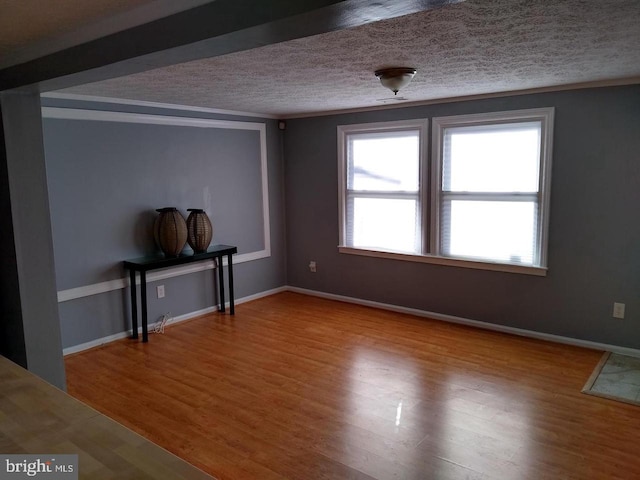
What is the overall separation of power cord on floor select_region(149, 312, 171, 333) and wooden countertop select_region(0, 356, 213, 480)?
7.36 feet

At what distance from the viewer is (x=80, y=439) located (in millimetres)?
1899

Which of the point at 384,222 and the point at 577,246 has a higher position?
the point at 384,222

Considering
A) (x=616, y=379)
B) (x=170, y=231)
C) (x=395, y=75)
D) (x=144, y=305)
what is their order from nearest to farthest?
(x=395, y=75), (x=616, y=379), (x=144, y=305), (x=170, y=231)

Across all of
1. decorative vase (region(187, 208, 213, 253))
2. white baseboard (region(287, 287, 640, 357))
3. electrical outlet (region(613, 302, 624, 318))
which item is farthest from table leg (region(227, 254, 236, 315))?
electrical outlet (region(613, 302, 624, 318))

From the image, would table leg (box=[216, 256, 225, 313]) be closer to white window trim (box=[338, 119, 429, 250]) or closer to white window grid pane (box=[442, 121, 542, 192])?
white window trim (box=[338, 119, 429, 250])

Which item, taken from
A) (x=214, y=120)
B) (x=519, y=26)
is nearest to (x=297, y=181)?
(x=214, y=120)

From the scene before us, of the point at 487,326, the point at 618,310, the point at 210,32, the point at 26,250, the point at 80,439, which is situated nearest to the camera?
the point at 210,32

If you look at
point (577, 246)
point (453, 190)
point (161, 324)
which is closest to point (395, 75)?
point (453, 190)

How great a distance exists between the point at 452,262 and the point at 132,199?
10.2 feet

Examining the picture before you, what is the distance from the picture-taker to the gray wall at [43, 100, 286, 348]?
3.94 m

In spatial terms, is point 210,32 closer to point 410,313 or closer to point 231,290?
point 231,290

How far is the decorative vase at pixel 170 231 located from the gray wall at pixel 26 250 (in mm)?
1566

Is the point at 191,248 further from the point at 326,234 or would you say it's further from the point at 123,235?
the point at 326,234

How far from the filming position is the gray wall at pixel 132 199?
3.94m
